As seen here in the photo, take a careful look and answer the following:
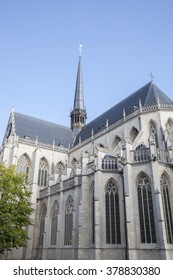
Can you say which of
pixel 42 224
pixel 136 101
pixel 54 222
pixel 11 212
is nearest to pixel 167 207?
pixel 11 212

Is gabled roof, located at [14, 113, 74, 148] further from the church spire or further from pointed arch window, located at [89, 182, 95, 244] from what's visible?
pointed arch window, located at [89, 182, 95, 244]

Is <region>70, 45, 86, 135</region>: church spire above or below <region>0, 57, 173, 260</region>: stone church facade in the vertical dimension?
above

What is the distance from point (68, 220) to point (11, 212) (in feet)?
20.0

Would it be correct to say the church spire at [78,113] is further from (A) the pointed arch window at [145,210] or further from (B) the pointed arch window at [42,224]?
(A) the pointed arch window at [145,210]

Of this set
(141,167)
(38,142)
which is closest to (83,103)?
(38,142)

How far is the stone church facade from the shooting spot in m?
14.5

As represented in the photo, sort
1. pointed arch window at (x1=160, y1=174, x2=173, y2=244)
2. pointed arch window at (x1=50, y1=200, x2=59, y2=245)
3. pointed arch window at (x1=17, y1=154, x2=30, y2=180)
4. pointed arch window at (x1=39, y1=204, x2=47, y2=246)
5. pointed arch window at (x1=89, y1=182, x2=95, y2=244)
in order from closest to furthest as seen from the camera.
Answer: pointed arch window at (x1=160, y1=174, x2=173, y2=244) → pointed arch window at (x1=89, y1=182, x2=95, y2=244) → pointed arch window at (x1=50, y1=200, x2=59, y2=245) → pointed arch window at (x1=39, y1=204, x2=47, y2=246) → pointed arch window at (x1=17, y1=154, x2=30, y2=180)

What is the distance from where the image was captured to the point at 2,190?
51.5 ft

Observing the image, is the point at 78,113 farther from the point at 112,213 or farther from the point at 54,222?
the point at 112,213

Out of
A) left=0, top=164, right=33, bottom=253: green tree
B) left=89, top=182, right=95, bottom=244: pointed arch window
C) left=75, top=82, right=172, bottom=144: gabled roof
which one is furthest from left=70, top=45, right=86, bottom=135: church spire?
left=0, top=164, right=33, bottom=253: green tree

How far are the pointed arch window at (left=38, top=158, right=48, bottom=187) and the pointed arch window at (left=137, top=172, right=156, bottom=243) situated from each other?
51.1ft

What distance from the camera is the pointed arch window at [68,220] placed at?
19050mm

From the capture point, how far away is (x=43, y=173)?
2897 centimetres

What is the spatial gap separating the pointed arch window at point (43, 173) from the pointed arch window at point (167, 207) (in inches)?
649
